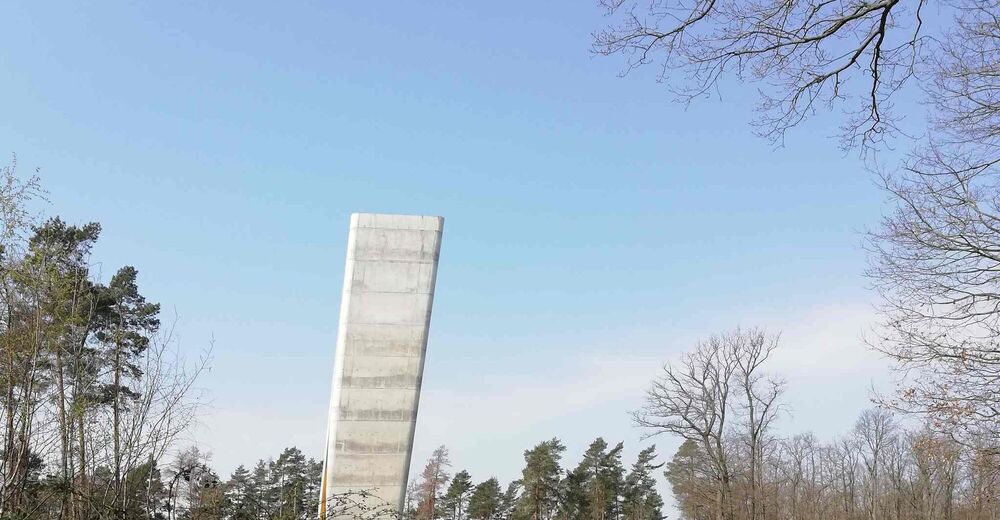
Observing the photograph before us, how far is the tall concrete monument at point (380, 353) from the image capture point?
1455 cm

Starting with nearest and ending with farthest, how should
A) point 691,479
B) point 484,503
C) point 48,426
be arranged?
point 48,426, point 691,479, point 484,503

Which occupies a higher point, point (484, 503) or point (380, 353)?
point (380, 353)

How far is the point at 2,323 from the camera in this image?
30.6 feet

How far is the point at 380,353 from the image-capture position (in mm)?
14844

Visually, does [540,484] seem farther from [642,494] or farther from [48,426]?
[48,426]

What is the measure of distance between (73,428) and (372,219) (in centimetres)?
684

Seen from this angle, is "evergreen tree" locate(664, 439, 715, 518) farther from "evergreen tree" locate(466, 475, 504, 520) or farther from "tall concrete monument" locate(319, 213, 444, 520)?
"tall concrete monument" locate(319, 213, 444, 520)

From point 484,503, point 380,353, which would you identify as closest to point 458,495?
point 484,503

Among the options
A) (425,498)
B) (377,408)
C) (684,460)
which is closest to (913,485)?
(684,460)

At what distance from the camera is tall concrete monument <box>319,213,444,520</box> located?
47.7ft

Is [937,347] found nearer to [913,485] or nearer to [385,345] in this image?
[385,345]

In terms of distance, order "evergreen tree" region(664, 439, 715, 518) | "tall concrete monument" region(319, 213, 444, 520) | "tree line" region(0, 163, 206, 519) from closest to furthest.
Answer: "tree line" region(0, 163, 206, 519) → "tall concrete monument" region(319, 213, 444, 520) → "evergreen tree" region(664, 439, 715, 518)

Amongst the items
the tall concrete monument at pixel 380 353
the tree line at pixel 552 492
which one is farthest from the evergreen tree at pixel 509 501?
the tall concrete monument at pixel 380 353

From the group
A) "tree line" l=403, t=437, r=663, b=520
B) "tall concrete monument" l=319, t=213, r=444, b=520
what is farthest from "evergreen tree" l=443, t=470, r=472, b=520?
"tall concrete monument" l=319, t=213, r=444, b=520
